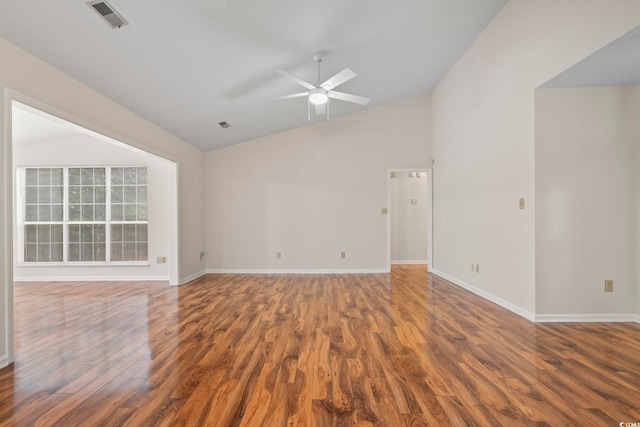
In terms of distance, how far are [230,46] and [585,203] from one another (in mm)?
4029

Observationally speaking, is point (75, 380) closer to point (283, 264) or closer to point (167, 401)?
point (167, 401)

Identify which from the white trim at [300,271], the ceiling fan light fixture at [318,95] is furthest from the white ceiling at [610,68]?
the white trim at [300,271]

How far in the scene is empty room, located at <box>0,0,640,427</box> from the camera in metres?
2.09

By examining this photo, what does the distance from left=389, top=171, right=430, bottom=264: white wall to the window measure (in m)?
5.28

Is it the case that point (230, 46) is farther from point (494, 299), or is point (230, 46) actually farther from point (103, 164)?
point (494, 299)

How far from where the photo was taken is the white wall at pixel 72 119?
238 cm

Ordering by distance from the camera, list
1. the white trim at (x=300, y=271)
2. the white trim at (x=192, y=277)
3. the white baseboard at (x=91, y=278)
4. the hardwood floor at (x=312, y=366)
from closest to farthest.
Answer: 1. the hardwood floor at (x=312, y=366)
2. the white trim at (x=192, y=277)
3. the white baseboard at (x=91, y=278)
4. the white trim at (x=300, y=271)

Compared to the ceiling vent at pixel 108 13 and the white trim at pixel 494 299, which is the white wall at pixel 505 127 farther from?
the ceiling vent at pixel 108 13

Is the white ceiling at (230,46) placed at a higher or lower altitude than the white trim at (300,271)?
higher

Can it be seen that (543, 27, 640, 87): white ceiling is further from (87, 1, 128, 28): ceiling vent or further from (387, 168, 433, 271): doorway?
(387, 168, 433, 271): doorway

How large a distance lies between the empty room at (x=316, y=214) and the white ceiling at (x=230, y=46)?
3cm

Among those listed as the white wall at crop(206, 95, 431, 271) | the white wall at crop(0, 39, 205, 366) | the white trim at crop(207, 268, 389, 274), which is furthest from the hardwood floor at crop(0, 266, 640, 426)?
the white wall at crop(206, 95, 431, 271)

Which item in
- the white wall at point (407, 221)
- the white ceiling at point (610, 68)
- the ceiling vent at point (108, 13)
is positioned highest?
the ceiling vent at point (108, 13)

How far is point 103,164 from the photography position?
19.3 feet
